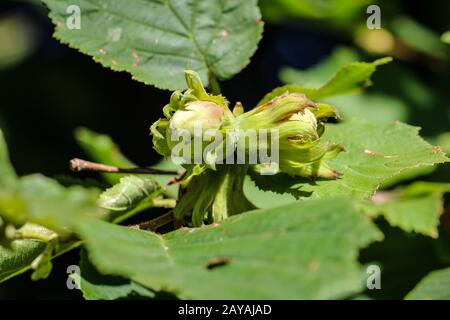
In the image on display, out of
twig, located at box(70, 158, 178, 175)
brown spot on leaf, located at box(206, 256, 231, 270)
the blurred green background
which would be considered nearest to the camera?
brown spot on leaf, located at box(206, 256, 231, 270)

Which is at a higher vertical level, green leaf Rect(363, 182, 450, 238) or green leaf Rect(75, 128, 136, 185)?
green leaf Rect(75, 128, 136, 185)

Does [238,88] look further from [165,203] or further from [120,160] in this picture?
[165,203]

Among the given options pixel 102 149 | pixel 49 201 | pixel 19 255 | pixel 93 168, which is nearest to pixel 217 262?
pixel 49 201

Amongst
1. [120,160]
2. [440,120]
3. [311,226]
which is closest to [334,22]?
[440,120]

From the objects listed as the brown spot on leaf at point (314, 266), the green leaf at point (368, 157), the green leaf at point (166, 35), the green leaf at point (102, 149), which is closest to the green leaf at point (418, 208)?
the green leaf at point (368, 157)

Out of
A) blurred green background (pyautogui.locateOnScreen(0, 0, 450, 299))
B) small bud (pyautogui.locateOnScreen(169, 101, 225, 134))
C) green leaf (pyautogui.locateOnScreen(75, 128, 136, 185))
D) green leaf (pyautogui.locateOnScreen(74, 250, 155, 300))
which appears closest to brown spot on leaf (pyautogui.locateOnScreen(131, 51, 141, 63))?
small bud (pyautogui.locateOnScreen(169, 101, 225, 134))

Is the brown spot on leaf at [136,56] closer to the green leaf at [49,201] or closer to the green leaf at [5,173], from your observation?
the green leaf at [5,173]

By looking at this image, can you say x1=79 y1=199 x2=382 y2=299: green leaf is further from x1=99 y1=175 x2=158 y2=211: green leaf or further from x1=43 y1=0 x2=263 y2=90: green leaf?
x1=43 y1=0 x2=263 y2=90: green leaf
